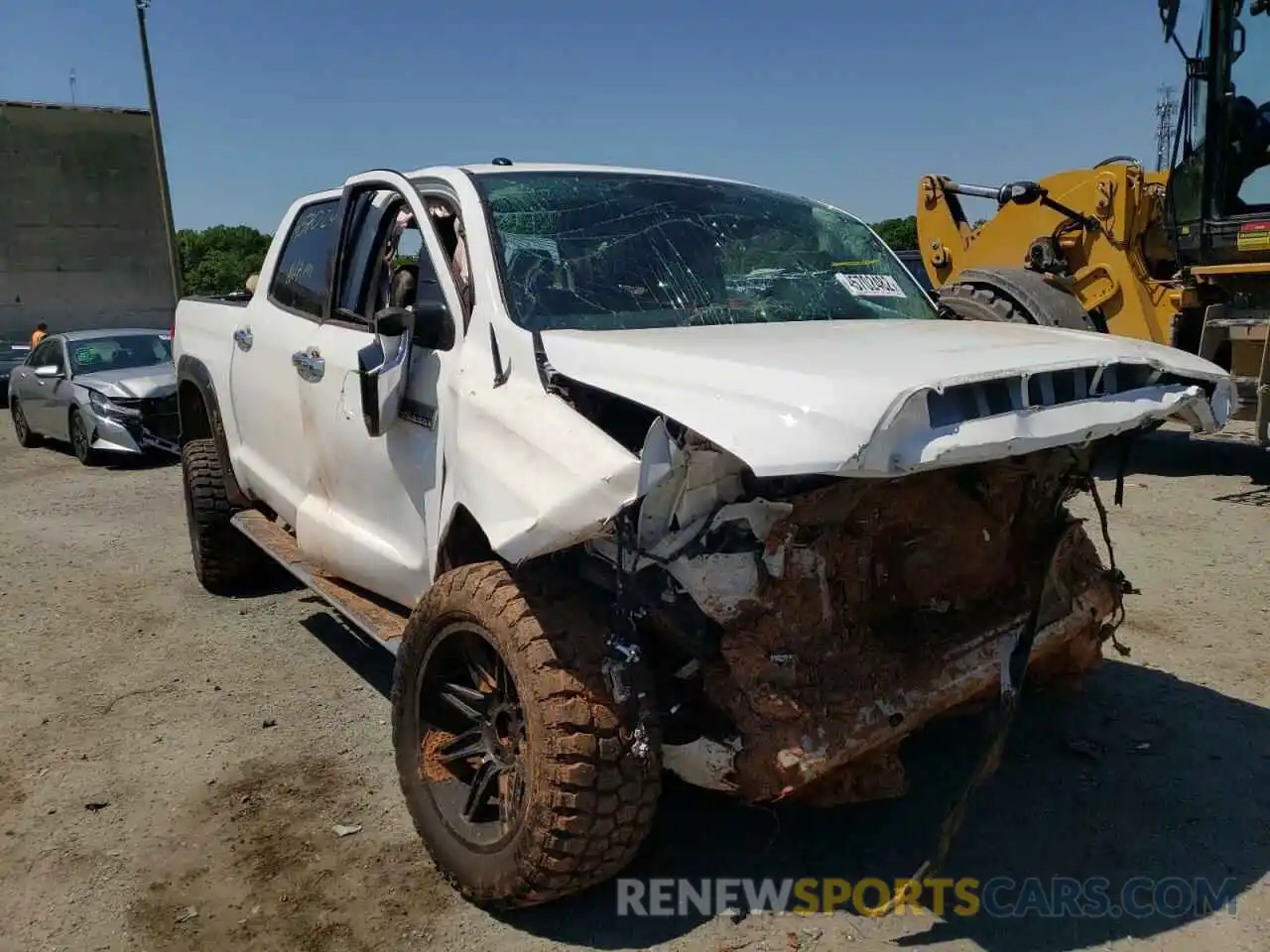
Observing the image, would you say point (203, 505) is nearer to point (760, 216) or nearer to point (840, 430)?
point (760, 216)

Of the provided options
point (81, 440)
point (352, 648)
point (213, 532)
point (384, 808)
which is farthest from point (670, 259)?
point (81, 440)

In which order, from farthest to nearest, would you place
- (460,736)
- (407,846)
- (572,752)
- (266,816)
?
(266,816), (407,846), (460,736), (572,752)

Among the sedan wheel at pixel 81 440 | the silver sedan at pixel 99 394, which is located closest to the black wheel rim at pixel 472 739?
the silver sedan at pixel 99 394

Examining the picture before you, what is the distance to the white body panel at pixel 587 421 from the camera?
7.41 feet

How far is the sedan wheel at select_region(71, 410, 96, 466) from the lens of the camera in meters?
11.3

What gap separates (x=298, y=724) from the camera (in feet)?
14.2

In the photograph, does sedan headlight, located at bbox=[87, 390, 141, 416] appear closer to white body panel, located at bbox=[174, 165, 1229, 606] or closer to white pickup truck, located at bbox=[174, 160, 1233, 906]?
white body panel, located at bbox=[174, 165, 1229, 606]

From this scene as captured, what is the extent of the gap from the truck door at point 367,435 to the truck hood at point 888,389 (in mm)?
685

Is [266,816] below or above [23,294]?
below

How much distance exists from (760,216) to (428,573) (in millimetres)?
1843

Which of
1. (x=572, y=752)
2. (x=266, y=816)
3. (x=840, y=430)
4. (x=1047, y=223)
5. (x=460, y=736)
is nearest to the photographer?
(x=840, y=430)

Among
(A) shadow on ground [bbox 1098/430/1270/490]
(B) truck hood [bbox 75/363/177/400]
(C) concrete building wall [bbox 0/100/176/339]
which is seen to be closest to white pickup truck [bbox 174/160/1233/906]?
(A) shadow on ground [bbox 1098/430/1270/490]

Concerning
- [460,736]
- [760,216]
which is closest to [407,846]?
[460,736]

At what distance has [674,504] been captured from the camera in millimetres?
2555
